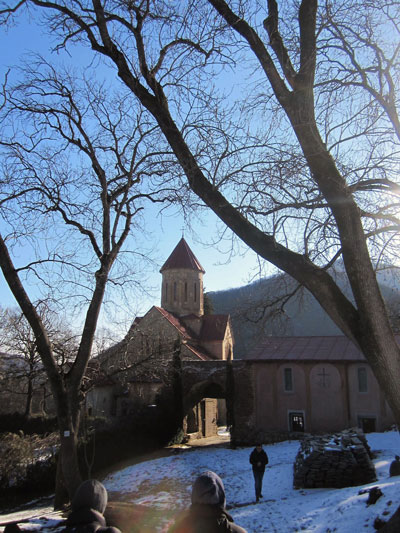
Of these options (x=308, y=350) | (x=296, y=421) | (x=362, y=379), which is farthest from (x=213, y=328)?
(x=362, y=379)

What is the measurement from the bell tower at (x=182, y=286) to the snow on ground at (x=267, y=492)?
1693 centimetres

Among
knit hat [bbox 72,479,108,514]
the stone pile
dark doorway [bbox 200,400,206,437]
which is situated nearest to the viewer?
knit hat [bbox 72,479,108,514]

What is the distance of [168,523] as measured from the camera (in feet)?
24.2

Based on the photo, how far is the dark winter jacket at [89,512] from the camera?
2.80 meters

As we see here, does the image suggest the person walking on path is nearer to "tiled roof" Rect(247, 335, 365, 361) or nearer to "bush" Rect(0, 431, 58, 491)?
"bush" Rect(0, 431, 58, 491)

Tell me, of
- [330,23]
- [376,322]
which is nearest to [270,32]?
[330,23]

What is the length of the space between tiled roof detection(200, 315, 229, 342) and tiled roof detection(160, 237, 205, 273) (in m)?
4.54

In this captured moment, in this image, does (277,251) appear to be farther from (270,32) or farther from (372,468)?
(372,468)

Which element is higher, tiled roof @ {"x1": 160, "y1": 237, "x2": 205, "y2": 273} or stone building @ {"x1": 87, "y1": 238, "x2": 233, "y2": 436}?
tiled roof @ {"x1": 160, "y1": 237, "x2": 205, "y2": 273}

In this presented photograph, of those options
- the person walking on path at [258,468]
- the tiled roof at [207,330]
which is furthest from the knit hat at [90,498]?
the tiled roof at [207,330]

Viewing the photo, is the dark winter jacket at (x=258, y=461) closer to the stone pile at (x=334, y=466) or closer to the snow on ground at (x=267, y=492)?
the snow on ground at (x=267, y=492)

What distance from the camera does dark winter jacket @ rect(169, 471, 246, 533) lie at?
9.21 feet

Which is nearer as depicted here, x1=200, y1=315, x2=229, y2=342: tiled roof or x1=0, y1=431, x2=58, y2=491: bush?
x1=0, y1=431, x2=58, y2=491: bush

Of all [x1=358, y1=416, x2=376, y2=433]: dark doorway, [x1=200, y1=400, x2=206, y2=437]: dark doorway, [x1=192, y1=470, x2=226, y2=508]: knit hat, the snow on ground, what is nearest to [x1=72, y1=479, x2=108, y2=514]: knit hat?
[x1=192, y1=470, x2=226, y2=508]: knit hat
